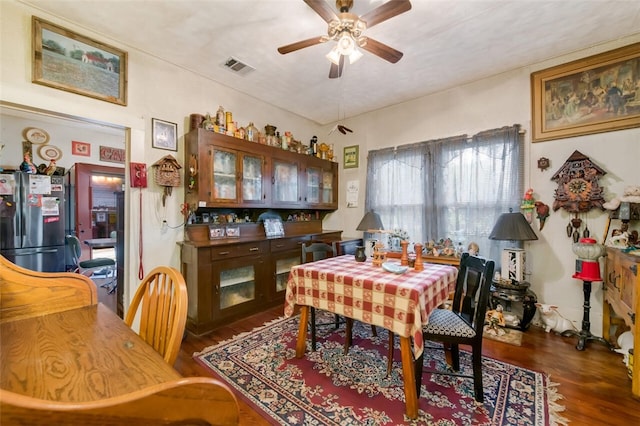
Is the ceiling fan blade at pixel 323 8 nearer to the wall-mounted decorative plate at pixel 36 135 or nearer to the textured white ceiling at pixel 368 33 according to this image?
the textured white ceiling at pixel 368 33

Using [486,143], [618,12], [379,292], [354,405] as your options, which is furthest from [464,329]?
[618,12]

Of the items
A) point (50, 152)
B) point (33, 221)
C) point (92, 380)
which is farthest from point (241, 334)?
point (50, 152)

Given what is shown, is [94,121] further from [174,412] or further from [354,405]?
[354,405]

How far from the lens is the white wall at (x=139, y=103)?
206cm

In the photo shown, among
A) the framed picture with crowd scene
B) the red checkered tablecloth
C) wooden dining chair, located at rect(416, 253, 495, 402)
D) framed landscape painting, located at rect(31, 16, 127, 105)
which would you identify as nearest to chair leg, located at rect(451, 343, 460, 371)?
wooden dining chair, located at rect(416, 253, 495, 402)

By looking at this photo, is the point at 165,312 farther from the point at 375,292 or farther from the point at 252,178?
the point at 252,178

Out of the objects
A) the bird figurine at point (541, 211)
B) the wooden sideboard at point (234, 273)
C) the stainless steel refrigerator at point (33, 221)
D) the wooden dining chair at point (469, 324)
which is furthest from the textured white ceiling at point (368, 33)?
the stainless steel refrigerator at point (33, 221)

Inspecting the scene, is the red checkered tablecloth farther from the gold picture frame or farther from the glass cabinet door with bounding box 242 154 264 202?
the gold picture frame

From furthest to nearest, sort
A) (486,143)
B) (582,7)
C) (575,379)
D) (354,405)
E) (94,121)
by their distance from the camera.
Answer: (486,143) < (94,121) < (582,7) < (575,379) < (354,405)

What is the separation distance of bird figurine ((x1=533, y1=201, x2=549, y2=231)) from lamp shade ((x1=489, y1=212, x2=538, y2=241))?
0.89 ft

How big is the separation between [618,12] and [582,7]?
363 millimetres

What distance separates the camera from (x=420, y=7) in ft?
6.81

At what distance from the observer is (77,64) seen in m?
2.34

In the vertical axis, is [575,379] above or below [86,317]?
below
